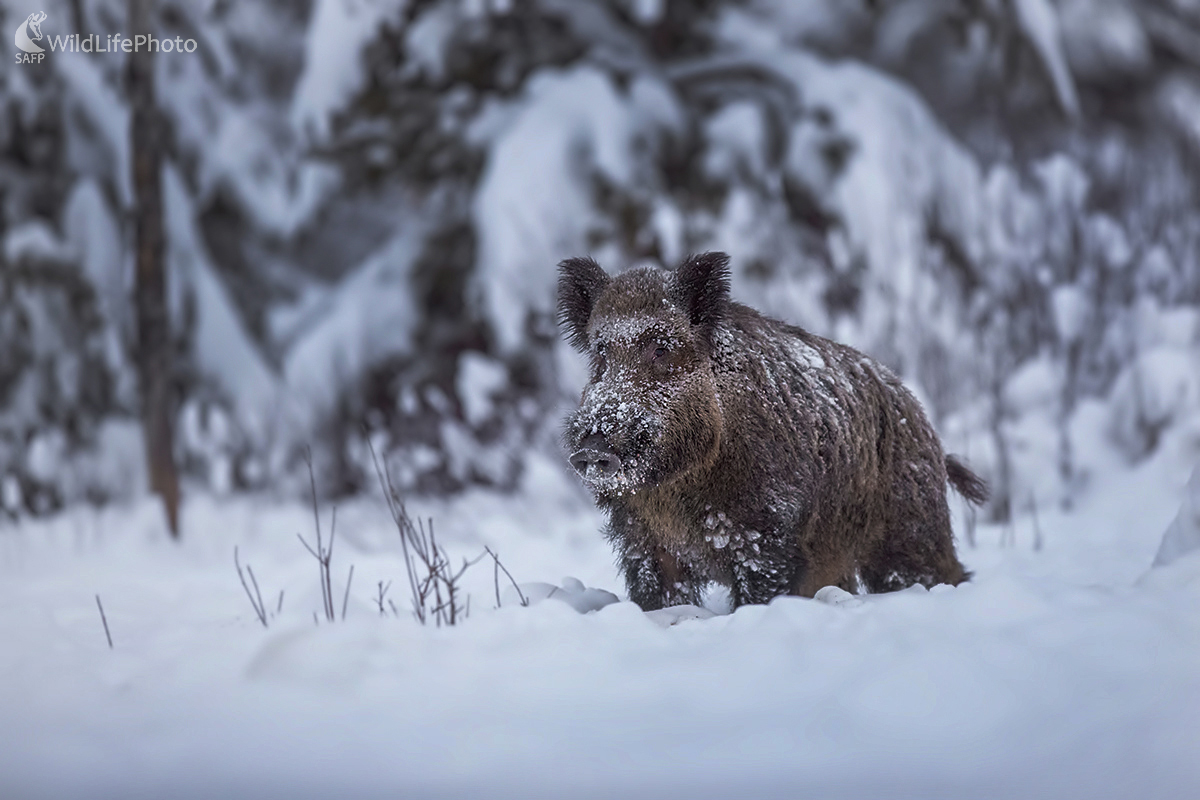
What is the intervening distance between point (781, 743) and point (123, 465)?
859 cm

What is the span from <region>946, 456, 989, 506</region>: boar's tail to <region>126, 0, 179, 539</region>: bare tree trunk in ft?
21.8

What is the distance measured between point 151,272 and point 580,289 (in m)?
6.13

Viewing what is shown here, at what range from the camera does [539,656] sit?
279 cm

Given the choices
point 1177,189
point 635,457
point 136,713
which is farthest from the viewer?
point 1177,189

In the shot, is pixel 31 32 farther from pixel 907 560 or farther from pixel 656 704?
pixel 656 704

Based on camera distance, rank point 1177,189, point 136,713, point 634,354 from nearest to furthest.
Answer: point 136,713 < point 634,354 < point 1177,189

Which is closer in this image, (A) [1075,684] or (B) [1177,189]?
(A) [1075,684]

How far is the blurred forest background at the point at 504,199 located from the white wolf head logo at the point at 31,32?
12cm

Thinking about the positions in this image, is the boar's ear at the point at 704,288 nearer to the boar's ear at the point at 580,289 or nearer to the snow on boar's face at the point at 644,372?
the snow on boar's face at the point at 644,372

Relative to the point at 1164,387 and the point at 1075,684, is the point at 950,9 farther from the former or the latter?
the point at 1075,684

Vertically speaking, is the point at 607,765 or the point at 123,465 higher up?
the point at 123,465

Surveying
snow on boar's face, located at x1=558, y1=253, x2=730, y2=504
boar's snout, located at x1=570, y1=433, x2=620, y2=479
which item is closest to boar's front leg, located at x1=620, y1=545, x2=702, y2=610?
snow on boar's face, located at x1=558, y1=253, x2=730, y2=504

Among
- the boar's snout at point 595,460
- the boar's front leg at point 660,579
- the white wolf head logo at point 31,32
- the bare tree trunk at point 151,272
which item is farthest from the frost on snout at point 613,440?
the white wolf head logo at point 31,32

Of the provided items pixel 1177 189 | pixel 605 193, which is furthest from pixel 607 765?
pixel 1177 189
